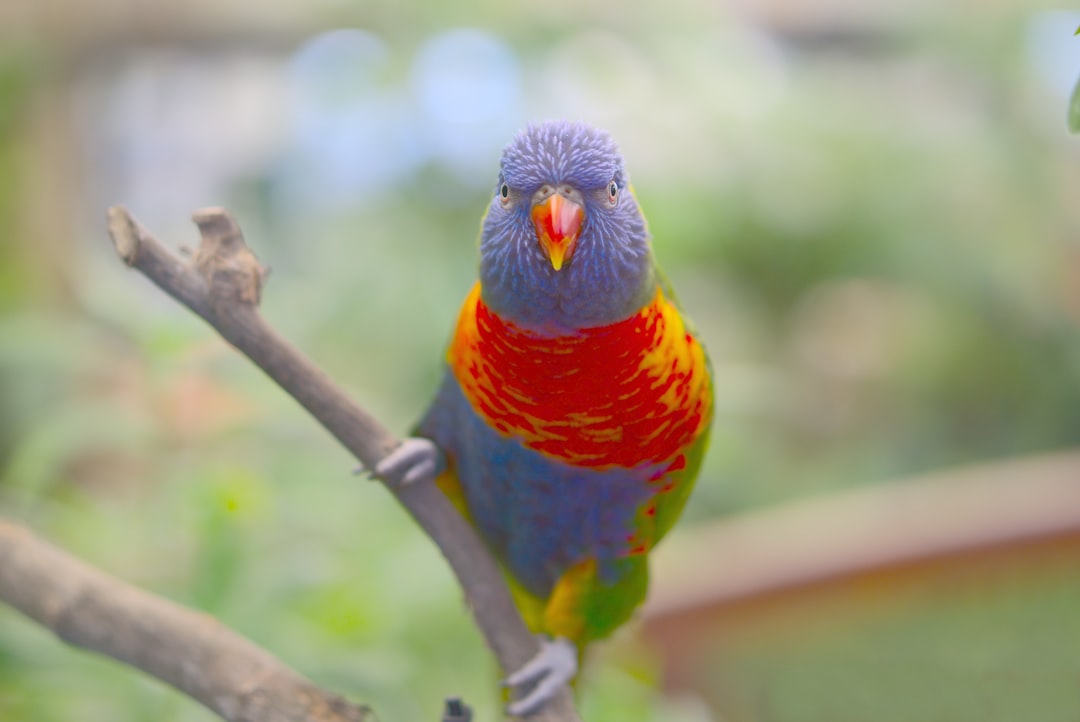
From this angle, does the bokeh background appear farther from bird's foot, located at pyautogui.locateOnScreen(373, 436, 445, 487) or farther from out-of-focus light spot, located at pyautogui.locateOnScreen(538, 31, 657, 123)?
bird's foot, located at pyautogui.locateOnScreen(373, 436, 445, 487)

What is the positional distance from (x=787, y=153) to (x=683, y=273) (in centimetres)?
51

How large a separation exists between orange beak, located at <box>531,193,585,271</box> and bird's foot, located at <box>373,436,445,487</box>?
285 mm

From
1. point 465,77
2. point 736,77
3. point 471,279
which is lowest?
point 471,279

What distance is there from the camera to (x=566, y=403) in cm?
96

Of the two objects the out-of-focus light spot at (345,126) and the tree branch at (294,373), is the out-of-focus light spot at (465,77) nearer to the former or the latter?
the out-of-focus light spot at (345,126)

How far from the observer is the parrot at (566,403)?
90 centimetres

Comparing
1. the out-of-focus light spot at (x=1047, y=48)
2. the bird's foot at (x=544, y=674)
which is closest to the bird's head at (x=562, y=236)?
the bird's foot at (x=544, y=674)

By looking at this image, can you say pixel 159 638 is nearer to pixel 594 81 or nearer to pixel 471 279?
pixel 471 279

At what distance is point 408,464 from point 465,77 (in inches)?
65.3

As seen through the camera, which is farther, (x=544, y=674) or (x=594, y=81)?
(x=594, y=81)

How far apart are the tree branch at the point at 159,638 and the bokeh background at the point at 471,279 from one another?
0.67 feet

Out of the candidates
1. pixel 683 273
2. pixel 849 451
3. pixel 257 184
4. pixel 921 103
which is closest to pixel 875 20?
pixel 921 103

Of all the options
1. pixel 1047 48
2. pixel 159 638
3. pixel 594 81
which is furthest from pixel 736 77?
pixel 159 638

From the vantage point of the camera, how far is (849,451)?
3084mm
